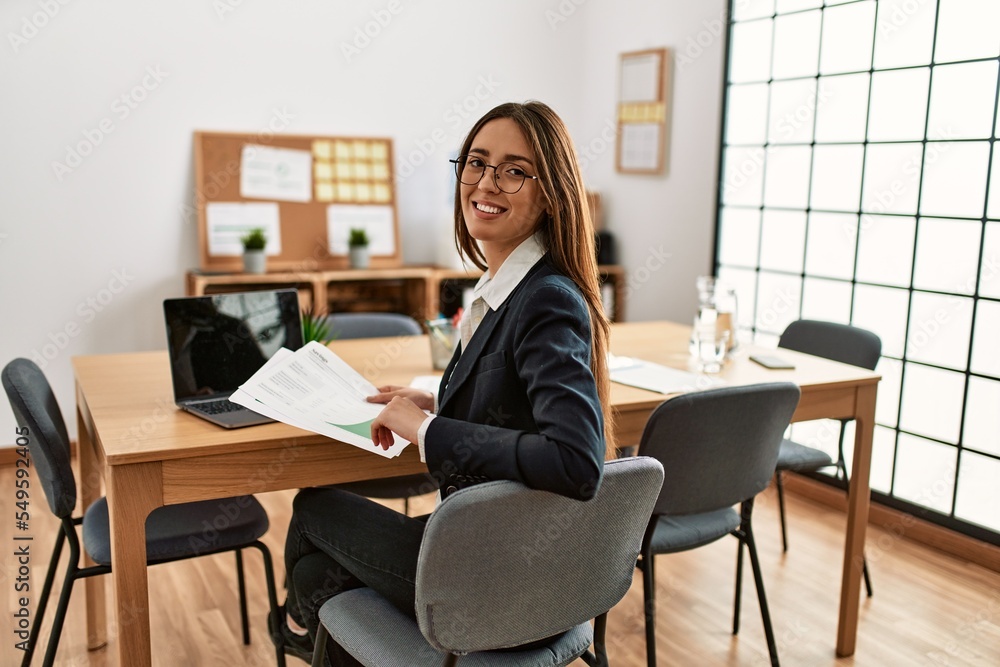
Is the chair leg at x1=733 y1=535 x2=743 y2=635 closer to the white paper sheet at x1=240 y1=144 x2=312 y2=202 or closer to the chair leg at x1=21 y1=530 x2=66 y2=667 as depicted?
the chair leg at x1=21 y1=530 x2=66 y2=667

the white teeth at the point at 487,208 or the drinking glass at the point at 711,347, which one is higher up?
the white teeth at the point at 487,208

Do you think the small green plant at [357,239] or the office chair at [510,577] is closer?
the office chair at [510,577]

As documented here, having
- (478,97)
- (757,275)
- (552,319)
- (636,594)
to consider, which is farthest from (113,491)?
(478,97)

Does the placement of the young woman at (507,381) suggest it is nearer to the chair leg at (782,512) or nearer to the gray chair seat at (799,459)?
the gray chair seat at (799,459)

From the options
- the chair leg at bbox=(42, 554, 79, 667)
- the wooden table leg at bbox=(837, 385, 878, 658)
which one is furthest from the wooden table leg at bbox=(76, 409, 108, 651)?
the wooden table leg at bbox=(837, 385, 878, 658)

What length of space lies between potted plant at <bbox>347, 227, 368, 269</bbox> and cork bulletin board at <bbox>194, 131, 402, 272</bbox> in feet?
0.35

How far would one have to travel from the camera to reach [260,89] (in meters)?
4.46

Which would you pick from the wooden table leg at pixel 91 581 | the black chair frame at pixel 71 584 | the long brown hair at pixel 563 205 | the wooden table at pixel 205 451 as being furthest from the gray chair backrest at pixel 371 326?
the long brown hair at pixel 563 205

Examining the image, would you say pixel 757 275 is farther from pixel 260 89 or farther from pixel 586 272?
pixel 586 272

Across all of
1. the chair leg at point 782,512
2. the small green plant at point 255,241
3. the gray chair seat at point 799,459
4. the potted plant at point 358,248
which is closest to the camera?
the gray chair seat at point 799,459

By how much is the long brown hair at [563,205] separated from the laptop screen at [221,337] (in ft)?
2.57

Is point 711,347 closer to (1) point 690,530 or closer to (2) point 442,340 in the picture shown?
(1) point 690,530

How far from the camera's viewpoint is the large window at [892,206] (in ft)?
10.8

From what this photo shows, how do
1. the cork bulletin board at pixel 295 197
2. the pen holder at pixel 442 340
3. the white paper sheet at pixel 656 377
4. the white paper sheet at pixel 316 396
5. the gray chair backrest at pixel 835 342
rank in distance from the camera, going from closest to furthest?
the white paper sheet at pixel 316 396 < the white paper sheet at pixel 656 377 < the pen holder at pixel 442 340 < the gray chair backrest at pixel 835 342 < the cork bulletin board at pixel 295 197
